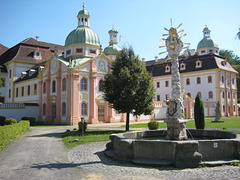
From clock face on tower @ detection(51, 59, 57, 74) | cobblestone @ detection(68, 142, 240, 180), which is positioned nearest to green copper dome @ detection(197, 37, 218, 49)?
clock face on tower @ detection(51, 59, 57, 74)

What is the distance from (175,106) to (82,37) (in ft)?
91.4

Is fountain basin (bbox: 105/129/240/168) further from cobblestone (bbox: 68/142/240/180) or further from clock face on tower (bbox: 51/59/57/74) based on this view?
clock face on tower (bbox: 51/59/57/74)

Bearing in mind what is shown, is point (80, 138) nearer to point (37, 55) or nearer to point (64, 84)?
point (64, 84)

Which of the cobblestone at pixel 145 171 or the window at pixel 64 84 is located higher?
the window at pixel 64 84

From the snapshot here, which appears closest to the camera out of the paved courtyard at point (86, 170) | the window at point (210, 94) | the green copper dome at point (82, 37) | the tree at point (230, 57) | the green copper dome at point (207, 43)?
the paved courtyard at point (86, 170)

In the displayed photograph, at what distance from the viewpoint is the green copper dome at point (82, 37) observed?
→ 118 feet

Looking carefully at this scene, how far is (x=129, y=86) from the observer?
804 inches

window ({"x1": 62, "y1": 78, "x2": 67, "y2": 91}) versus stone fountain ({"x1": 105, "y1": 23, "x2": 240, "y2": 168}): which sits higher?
window ({"x1": 62, "y1": 78, "x2": 67, "y2": 91})

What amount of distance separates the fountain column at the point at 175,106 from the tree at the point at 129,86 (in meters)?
9.04

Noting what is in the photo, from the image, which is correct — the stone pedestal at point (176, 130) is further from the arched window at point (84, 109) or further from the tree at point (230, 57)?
the tree at point (230, 57)

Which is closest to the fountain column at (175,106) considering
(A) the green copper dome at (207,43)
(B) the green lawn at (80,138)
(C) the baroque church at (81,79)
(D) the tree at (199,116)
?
(B) the green lawn at (80,138)

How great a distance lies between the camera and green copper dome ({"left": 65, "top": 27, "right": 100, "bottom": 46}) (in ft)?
118

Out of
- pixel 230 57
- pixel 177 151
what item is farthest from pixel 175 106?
pixel 230 57

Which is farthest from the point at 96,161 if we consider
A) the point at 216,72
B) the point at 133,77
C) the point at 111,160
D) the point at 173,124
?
the point at 216,72
